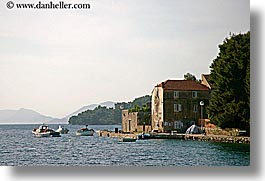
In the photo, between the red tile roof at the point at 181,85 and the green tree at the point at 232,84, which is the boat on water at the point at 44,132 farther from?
the green tree at the point at 232,84

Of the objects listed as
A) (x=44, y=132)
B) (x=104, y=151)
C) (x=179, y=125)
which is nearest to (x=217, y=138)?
(x=179, y=125)

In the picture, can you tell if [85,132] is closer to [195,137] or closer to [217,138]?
[195,137]

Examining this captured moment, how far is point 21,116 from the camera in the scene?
517cm

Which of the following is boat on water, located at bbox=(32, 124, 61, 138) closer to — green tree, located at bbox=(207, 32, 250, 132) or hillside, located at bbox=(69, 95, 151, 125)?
hillside, located at bbox=(69, 95, 151, 125)

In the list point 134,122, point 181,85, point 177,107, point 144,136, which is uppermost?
point 181,85

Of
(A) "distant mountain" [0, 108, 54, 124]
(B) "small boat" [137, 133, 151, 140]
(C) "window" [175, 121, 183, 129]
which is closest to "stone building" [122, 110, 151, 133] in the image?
(B) "small boat" [137, 133, 151, 140]

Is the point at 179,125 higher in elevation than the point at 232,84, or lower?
lower

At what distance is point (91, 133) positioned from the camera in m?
5.30

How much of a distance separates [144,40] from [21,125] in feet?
3.46

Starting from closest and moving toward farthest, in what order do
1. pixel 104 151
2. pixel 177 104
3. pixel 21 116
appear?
1. pixel 21 116
2. pixel 104 151
3. pixel 177 104

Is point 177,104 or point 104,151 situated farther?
point 177,104

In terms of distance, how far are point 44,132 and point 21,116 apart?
0.21 metres

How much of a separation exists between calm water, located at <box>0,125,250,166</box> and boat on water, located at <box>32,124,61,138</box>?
0.03 meters

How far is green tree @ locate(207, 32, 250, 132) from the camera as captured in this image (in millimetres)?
5242
